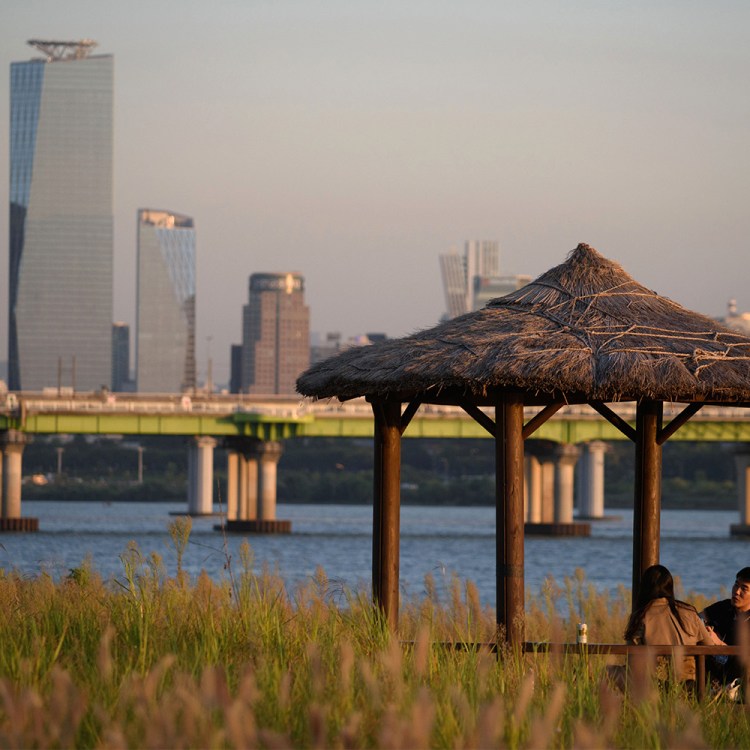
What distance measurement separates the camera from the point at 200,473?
4097 inches

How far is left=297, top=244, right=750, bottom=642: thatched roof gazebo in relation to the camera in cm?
1370

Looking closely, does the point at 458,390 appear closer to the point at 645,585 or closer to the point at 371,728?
the point at 645,585

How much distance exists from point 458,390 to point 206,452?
88804mm

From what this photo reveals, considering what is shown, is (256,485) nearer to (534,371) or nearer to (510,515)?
(510,515)

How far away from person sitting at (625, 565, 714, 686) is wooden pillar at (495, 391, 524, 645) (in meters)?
1.62

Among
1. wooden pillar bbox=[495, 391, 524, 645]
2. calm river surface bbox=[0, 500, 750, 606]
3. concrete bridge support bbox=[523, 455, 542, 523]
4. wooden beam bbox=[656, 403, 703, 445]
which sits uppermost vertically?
wooden beam bbox=[656, 403, 703, 445]

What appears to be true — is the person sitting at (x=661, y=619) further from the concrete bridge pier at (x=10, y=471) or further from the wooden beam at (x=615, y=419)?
the concrete bridge pier at (x=10, y=471)

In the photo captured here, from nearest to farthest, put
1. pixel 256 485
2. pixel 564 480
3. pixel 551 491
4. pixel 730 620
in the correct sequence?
pixel 730 620 → pixel 256 485 → pixel 564 480 → pixel 551 491

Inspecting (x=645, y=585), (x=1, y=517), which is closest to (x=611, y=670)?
(x=645, y=585)

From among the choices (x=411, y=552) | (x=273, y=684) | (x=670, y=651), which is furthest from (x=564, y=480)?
(x=273, y=684)

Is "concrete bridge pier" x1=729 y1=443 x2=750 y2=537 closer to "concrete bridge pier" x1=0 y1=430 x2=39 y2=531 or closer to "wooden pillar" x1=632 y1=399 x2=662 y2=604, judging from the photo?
"concrete bridge pier" x1=0 y1=430 x2=39 y2=531

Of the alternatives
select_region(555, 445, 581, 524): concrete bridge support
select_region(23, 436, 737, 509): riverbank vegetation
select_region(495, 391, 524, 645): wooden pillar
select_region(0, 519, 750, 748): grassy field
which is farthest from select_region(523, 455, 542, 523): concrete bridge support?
select_region(0, 519, 750, 748): grassy field

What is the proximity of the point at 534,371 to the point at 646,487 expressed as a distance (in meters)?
3.09

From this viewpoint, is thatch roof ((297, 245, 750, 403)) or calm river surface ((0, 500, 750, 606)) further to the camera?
calm river surface ((0, 500, 750, 606))
